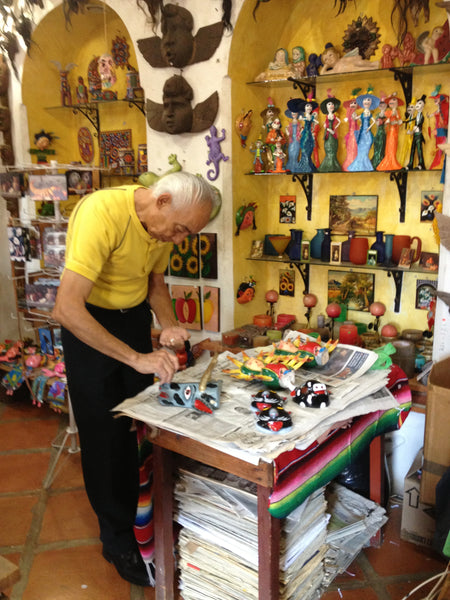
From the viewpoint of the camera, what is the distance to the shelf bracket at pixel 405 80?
264 cm

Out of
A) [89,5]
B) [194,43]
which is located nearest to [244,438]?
[194,43]

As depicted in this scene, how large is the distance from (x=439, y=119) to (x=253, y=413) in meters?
1.92

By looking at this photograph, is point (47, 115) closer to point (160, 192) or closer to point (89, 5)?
point (89, 5)

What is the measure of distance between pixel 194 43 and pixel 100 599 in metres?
2.85

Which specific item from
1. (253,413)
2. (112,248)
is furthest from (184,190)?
(253,413)

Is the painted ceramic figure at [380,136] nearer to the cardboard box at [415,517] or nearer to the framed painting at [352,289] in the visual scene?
the framed painting at [352,289]

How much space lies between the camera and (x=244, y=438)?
4.53ft

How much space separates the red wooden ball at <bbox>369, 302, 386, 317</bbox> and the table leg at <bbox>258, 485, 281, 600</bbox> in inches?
67.6

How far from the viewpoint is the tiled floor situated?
6.57 feet

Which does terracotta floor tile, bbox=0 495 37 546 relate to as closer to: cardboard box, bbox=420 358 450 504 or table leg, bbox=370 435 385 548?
table leg, bbox=370 435 385 548

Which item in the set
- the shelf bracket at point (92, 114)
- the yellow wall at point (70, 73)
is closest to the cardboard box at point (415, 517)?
the yellow wall at point (70, 73)

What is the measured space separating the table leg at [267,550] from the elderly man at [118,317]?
0.47 m

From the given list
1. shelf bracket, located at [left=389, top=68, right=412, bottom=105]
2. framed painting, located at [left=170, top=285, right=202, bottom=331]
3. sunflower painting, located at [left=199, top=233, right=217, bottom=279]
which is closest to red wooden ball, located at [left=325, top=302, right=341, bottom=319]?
sunflower painting, located at [left=199, top=233, right=217, bottom=279]

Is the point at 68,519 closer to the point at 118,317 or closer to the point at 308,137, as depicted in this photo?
the point at 118,317
